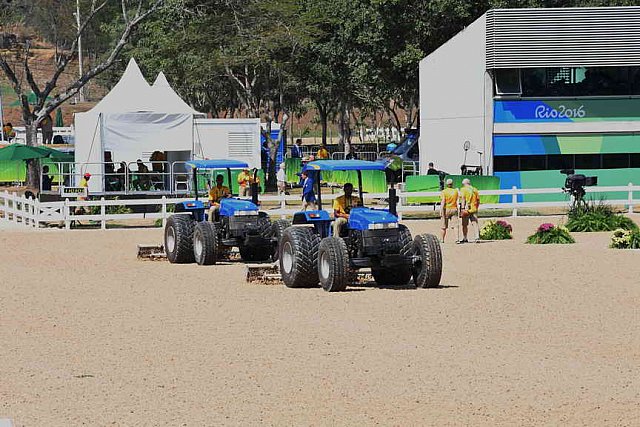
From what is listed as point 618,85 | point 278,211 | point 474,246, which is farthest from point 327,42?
point 474,246

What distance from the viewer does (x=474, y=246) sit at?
26.8 meters

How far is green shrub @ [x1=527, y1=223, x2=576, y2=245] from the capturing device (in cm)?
2711

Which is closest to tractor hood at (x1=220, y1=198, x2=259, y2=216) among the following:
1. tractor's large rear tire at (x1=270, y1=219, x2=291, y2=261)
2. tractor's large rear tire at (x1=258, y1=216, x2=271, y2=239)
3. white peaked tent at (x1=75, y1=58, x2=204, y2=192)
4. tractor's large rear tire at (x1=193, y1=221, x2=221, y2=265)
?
tractor's large rear tire at (x1=258, y1=216, x2=271, y2=239)

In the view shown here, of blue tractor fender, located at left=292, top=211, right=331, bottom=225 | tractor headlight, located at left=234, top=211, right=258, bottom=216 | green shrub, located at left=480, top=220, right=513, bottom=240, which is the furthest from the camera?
green shrub, located at left=480, top=220, right=513, bottom=240

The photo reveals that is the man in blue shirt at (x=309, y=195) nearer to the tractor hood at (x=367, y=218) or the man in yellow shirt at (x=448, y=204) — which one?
the tractor hood at (x=367, y=218)

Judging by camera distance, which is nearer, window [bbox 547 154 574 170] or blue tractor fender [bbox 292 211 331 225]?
blue tractor fender [bbox 292 211 331 225]

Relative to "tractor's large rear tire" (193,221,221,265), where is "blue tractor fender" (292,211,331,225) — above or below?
above

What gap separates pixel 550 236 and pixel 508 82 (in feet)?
44.5

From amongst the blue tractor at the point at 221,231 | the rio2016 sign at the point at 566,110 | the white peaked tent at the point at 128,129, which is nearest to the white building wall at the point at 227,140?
the white peaked tent at the point at 128,129

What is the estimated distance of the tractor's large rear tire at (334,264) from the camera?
59.6 feet

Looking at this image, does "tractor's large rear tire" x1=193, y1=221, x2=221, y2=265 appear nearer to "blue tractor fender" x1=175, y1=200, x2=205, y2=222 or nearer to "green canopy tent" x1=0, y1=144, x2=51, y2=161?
"blue tractor fender" x1=175, y1=200, x2=205, y2=222

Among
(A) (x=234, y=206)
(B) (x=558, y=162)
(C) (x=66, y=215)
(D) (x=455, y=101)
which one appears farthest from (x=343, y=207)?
(D) (x=455, y=101)

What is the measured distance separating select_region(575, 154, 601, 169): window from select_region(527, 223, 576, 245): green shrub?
Answer: 13158mm

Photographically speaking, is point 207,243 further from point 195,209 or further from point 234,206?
point 195,209
